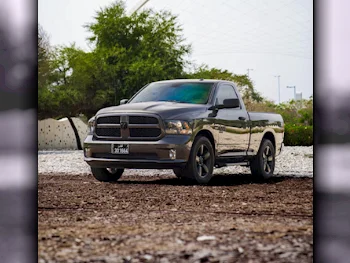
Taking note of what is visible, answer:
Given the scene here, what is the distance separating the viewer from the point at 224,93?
6484mm

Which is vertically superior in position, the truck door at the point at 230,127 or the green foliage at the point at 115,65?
the green foliage at the point at 115,65

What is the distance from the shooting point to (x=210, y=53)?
1165cm

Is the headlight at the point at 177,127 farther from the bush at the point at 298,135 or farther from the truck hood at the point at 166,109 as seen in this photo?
the bush at the point at 298,135

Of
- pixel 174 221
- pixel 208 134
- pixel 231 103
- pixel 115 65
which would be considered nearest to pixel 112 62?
pixel 115 65

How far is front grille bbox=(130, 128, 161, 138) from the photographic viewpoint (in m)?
5.74

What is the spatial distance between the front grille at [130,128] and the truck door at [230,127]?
0.70 metres

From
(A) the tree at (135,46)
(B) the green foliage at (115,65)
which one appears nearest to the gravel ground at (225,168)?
(B) the green foliage at (115,65)

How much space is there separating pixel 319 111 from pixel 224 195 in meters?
2.44

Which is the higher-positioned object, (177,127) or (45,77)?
(45,77)

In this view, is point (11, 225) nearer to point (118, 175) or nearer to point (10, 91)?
point (10, 91)

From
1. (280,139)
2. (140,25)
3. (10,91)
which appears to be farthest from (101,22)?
(10,91)

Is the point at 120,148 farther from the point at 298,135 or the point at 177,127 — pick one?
the point at 298,135

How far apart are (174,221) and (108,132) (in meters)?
2.01

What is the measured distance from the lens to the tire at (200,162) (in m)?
5.84
